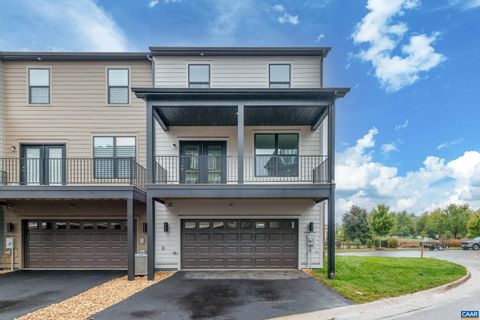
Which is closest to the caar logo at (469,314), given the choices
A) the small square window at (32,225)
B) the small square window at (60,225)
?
the small square window at (60,225)

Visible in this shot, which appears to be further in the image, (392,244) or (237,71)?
(392,244)

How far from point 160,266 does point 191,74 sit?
7.92m

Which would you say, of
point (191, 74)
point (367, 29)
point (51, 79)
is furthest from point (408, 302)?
point (367, 29)

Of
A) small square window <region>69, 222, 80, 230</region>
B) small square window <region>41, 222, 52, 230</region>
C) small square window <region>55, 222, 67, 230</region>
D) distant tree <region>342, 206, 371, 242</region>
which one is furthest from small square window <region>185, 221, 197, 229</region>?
distant tree <region>342, 206, 371, 242</region>

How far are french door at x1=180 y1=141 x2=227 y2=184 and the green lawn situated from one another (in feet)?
17.3

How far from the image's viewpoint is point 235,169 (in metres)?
12.6

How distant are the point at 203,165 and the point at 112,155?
149 inches

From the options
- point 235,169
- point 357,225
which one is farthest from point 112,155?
point 357,225

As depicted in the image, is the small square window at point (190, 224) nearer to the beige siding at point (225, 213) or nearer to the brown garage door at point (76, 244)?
the beige siding at point (225, 213)

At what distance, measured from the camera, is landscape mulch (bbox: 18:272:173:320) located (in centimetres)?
681

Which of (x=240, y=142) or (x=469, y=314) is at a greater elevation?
(x=240, y=142)

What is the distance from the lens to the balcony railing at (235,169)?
1249 centimetres

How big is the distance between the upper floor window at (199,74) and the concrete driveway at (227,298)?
25.3 feet

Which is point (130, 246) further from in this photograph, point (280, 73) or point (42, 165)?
point (280, 73)
